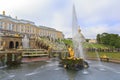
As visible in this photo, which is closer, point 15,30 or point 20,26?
point 15,30

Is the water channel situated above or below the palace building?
below

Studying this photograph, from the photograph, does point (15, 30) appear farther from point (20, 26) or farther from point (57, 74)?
point (57, 74)

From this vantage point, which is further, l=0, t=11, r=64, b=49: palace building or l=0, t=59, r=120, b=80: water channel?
l=0, t=11, r=64, b=49: palace building

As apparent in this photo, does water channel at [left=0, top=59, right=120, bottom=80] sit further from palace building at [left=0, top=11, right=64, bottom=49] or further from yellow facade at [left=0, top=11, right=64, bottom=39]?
yellow facade at [left=0, top=11, right=64, bottom=39]

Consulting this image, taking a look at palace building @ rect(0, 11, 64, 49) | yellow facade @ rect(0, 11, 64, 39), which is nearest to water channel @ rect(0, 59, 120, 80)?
palace building @ rect(0, 11, 64, 49)

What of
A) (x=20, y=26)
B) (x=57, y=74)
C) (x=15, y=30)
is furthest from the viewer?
(x=20, y=26)

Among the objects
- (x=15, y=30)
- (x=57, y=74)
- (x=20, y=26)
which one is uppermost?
(x=20, y=26)

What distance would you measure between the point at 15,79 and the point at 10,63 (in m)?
15.4

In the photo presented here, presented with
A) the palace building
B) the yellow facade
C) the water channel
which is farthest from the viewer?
the yellow facade

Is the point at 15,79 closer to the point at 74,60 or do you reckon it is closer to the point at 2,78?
the point at 2,78

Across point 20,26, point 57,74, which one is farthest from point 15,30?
point 57,74

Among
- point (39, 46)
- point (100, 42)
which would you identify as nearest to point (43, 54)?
point (39, 46)

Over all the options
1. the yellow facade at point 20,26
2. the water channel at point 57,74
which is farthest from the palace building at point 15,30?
the water channel at point 57,74

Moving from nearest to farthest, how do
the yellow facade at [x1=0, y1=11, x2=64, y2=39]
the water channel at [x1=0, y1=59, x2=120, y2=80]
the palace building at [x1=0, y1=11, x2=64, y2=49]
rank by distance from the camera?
the water channel at [x1=0, y1=59, x2=120, y2=80] < the palace building at [x1=0, y1=11, x2=64, y2=49] < the yellow facade at [x1=0, y1=11, x2=64, y2=39]
